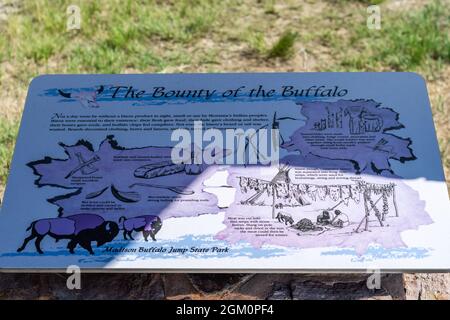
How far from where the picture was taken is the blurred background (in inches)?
164

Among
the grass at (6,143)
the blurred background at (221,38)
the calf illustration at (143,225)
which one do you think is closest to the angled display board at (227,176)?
the calf illustration at (143,225)

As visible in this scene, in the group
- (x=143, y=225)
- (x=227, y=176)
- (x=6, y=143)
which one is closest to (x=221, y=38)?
(x=6, y=143)

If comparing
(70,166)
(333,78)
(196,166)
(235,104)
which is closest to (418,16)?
(333,78)

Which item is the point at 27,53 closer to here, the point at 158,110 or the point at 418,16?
the point at 158,110

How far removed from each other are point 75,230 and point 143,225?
25cm

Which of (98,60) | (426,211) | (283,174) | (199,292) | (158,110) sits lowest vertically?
(199,292)

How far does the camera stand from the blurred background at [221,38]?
4.16 metres

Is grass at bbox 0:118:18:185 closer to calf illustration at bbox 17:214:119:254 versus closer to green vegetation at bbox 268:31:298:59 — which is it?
calf illustration at bbox 17:214:119:254

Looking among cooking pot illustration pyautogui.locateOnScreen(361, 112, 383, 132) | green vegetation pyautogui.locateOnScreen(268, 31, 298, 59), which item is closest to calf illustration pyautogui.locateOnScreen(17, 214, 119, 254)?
cooking pot illustration pyautogui.locateOnScreen(361, 112, 383, 132)

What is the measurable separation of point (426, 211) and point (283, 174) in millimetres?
546

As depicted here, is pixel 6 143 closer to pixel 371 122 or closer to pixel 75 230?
pixel 75 230

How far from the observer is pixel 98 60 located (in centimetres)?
417

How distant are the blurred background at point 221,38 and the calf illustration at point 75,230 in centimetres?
161

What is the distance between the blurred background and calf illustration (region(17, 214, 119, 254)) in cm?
161
